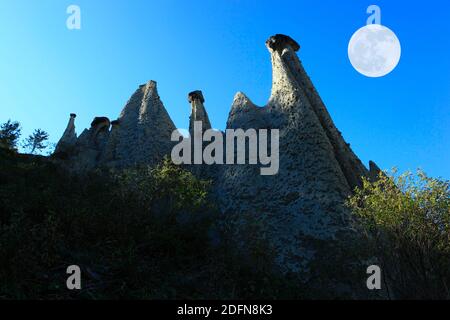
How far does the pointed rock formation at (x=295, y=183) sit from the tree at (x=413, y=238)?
1822 millimetres

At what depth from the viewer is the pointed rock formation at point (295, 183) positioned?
11617 mm

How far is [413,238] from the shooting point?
881 cm

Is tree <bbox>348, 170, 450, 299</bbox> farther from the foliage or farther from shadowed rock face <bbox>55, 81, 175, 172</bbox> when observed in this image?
shadowed rock face <bbox>55, 81, 175, 172</bbox>

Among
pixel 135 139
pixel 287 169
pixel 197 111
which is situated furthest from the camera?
pixel 197 111

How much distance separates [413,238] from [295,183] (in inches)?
199

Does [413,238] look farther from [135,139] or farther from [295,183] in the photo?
[135,139]

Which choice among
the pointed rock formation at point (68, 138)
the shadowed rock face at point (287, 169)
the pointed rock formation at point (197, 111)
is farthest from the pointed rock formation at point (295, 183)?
the pointed rock formation at point (68, 138)

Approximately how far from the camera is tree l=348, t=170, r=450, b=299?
333 inches

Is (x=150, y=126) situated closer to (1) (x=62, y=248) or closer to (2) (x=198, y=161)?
(2) (x=198, y=161)

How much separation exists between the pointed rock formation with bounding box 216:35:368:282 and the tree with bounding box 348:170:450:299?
182cm

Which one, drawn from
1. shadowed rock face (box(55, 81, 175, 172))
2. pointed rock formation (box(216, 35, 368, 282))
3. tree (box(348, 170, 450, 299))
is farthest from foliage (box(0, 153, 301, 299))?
shadowed rock face (box(55, 81, 175, 172))

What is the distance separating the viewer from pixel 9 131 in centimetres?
4659

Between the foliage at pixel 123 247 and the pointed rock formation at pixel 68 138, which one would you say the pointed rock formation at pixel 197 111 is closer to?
the foliage at pixel 123 247

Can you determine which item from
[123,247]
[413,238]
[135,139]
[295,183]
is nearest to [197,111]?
[135,139]
